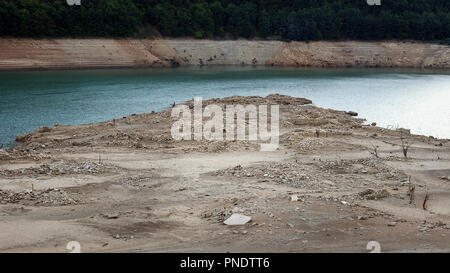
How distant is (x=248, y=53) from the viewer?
64.4 metres

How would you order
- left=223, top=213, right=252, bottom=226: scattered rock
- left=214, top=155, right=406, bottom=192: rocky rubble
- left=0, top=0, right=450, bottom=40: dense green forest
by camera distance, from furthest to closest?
1. left=0, top=0, right=450, bottom=40: dense green forest
2. left=214, top=155, right=406, bottom=192: rocky rubble
3. left=223, top=213, right=252, bottom=226: scattered rock

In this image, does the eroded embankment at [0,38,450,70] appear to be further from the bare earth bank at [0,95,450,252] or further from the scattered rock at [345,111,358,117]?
the bare earth bank at [0,95,450,252]

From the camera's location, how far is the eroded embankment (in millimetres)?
53625

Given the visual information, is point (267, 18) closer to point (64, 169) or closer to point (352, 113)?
point (352, 113)

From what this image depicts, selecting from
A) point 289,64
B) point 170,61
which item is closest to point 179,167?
point 170,61

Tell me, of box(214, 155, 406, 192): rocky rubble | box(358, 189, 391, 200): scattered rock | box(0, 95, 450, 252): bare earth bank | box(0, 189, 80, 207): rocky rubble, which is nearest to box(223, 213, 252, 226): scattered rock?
box(0, 95, 450, 252): bare earth bank

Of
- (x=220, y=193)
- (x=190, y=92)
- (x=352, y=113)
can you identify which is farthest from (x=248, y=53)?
(x=220, y=193)

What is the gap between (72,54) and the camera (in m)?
51.7

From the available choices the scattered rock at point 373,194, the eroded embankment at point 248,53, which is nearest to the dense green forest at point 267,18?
the eroded embankment at point 248,53

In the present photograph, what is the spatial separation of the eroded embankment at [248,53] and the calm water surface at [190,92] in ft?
14.8

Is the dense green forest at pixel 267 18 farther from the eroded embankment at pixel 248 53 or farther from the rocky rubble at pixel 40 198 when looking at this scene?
the rocky rubble at pixel 40 198

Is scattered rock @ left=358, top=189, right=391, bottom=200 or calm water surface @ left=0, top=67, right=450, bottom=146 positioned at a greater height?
calm water surface @ left=0, top=67, right=450, bottom=146

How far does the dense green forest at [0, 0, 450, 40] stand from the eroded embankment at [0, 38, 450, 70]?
6.35 feet
